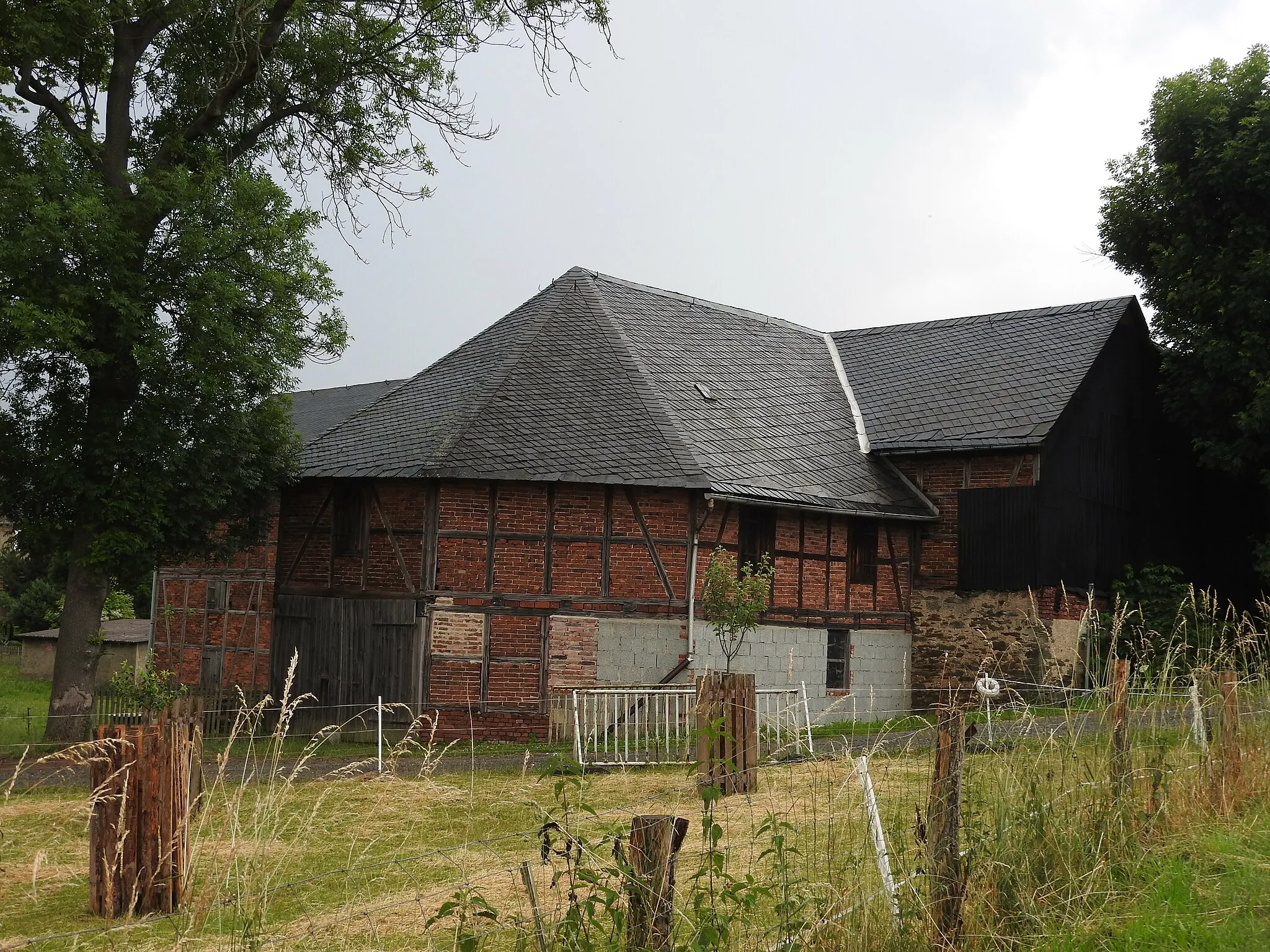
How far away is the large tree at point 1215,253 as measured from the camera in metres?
22.1

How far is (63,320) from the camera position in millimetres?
15312

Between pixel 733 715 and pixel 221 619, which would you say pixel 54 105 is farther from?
pixel 733 715

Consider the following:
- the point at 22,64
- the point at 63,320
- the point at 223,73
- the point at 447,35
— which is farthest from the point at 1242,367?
the point at 22,64

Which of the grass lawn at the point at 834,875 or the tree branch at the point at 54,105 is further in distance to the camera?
the tree branch at the point at 54,105

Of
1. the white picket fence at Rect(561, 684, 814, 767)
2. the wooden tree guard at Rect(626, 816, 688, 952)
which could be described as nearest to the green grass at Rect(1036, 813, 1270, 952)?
the wooden tree guard at Rect(626, 816, 688, 952)

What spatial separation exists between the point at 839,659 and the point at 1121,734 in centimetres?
1502

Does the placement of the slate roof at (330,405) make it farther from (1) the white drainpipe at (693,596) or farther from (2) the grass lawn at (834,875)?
(2) the grass lawn at (834,875)

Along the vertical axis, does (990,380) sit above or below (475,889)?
above

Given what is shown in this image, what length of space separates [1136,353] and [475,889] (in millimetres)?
23131

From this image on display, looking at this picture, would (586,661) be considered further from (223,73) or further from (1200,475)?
(1200,475)

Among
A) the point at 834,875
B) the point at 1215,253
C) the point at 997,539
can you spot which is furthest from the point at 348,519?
the point at 1215,253

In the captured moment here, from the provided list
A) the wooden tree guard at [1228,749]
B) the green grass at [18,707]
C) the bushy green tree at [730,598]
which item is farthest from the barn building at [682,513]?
the wooden tree guard at [1228,749]

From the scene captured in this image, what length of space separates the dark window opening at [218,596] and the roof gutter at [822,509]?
37.9 ft

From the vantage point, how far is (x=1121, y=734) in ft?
20.3
